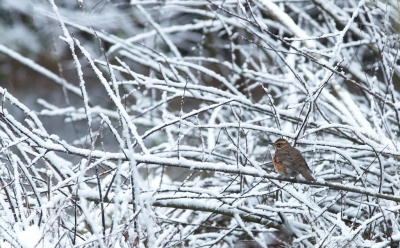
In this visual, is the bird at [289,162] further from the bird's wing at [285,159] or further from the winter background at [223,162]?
the winter background at [223,162]

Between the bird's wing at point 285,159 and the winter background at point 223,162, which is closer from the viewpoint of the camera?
the winter background at point 223,162

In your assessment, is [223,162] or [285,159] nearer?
[285,159]

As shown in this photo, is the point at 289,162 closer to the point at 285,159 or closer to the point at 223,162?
the point at 285,159

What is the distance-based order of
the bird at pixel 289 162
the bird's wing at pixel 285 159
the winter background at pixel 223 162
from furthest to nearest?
the bird's wing at pixel 285 159, the bird at pixel 289 162, the winter background at pixel 223 162

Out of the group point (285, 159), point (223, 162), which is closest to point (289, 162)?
point (285, 159)

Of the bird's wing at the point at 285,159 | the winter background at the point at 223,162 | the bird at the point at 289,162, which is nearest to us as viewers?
the winter background at the point at 223,162

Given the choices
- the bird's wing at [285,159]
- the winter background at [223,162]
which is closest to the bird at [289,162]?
the bird's wing at [285,159]

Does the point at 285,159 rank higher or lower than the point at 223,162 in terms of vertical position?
lower

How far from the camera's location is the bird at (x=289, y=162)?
3.84 metres

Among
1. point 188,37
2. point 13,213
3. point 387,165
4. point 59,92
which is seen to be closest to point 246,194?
point 13,213

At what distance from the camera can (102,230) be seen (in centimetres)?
297

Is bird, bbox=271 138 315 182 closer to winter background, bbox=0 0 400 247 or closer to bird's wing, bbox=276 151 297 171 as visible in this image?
bird's wing, bbox=276 151 297 171

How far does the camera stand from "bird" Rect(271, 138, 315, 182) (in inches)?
151

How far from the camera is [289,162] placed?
13.2 feet
